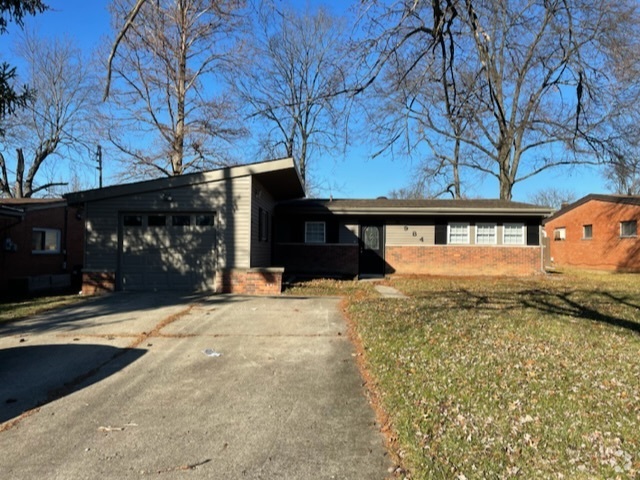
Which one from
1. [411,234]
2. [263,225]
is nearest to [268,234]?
[263,225]

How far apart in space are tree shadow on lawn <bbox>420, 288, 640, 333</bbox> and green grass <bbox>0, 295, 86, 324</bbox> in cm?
869

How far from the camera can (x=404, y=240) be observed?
17.0 metres

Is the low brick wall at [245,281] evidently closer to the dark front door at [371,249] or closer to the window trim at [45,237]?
the dark front door at [371,249]

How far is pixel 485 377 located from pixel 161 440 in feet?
10.1

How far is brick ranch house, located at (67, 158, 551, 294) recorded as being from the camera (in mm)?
11516

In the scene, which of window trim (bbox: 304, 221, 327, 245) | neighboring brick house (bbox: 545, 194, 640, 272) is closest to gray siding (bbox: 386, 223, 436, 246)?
window trim (bbox: 304, 221, 327, 245)

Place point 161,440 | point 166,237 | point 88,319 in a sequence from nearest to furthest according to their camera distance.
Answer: point 161,440 < point 88,319 < point 166,237

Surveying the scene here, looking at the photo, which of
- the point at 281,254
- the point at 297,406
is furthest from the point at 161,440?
the point at 281,254

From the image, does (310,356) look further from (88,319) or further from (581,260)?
(581,260)

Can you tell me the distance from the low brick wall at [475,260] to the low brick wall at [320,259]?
2.46 meters

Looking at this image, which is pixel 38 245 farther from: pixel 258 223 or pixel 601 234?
pixel 601 234

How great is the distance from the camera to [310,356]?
5.46 m

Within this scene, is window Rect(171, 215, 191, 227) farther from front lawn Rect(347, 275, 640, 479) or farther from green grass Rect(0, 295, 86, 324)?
front lawn Rect(347, 275, 640, 479)

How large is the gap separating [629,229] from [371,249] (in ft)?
43.6
